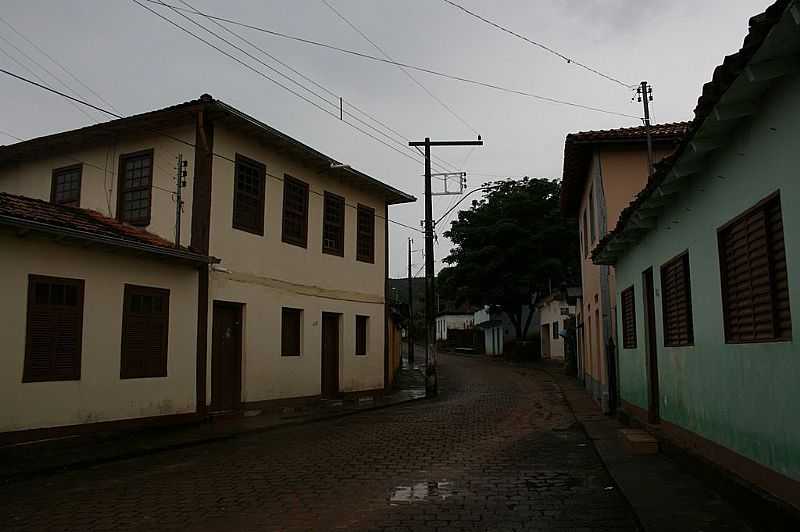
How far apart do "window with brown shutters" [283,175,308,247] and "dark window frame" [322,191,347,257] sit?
0.97 metres

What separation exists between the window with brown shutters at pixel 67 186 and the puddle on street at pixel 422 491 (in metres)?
11.6

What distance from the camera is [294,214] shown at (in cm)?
1727

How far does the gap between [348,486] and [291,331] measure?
32.3 ft

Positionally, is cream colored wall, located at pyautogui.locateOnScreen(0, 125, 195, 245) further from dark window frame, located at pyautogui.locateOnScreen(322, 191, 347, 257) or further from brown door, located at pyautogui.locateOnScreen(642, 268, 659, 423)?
brown door, located at pyautogui.locateOnScreen(642, 268, 659, 423)

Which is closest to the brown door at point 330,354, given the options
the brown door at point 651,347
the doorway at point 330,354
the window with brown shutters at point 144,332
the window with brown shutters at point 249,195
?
the doorway at point 330,354

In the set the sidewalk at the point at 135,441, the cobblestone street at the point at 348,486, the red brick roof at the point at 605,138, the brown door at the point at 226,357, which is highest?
the red brick roof at the point at 605,138

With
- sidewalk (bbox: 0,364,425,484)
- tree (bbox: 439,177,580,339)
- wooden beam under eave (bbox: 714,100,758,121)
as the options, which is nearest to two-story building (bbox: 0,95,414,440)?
sidewalk (bbox: 0,364,425,484)

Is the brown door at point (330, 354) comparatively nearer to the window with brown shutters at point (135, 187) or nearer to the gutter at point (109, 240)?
the gutter at point (109, 240)

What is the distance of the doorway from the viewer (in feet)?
61.4

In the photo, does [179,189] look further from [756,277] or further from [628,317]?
[756,277]

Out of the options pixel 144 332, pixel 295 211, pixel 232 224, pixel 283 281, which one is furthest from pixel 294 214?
pixel 144 332

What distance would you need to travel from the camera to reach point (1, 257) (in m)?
9.98

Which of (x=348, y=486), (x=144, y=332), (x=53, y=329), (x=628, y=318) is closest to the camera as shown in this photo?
(x=348, y=486)

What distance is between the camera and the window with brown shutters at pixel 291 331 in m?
17.0
